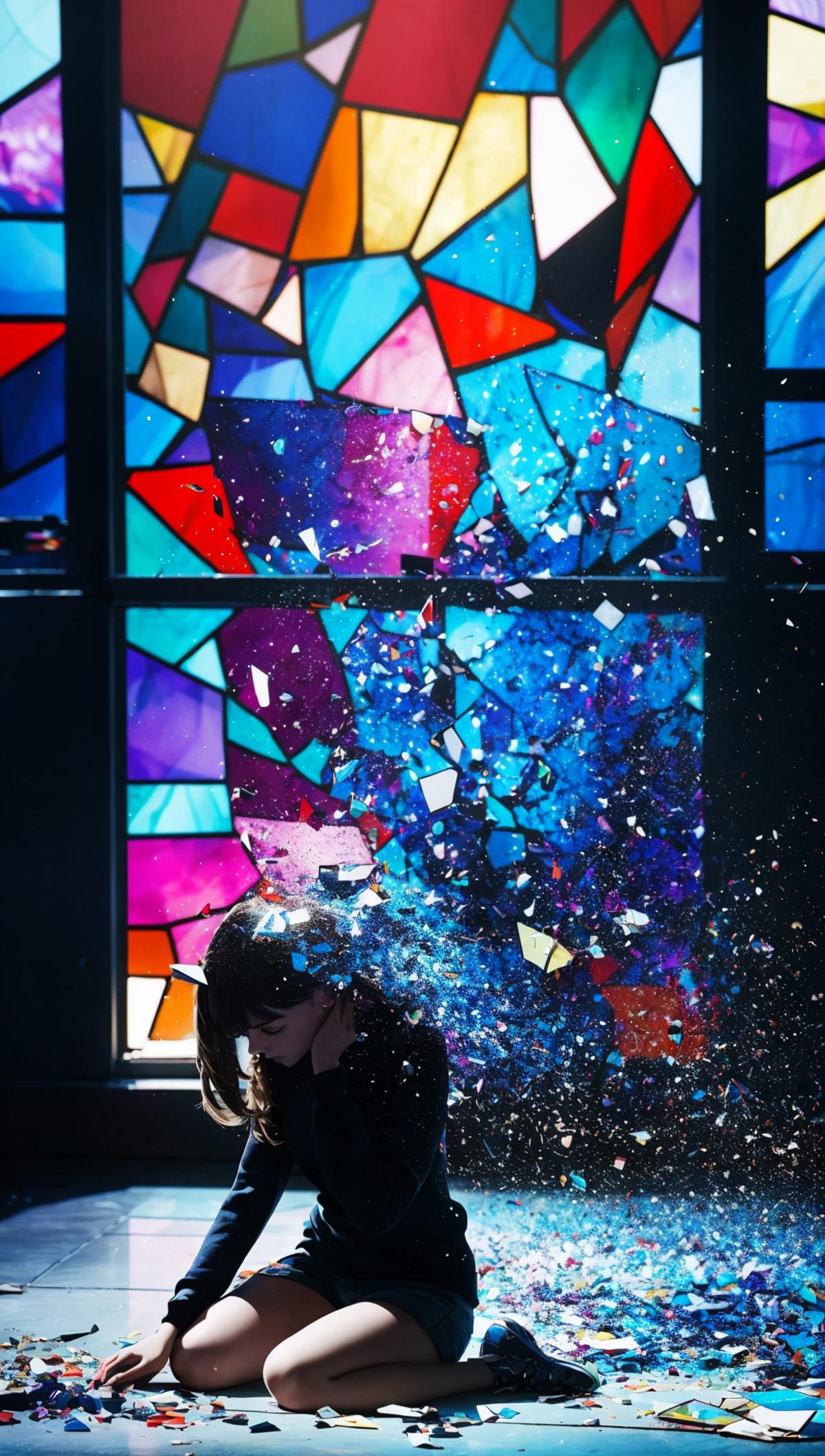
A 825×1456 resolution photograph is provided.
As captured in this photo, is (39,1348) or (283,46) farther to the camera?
(283,46)

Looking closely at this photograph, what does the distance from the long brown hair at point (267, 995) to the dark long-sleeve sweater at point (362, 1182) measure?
1.1 inches

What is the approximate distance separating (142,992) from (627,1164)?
1.30 m

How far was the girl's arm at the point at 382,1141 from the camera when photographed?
2.02 metres

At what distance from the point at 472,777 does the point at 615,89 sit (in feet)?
5.78

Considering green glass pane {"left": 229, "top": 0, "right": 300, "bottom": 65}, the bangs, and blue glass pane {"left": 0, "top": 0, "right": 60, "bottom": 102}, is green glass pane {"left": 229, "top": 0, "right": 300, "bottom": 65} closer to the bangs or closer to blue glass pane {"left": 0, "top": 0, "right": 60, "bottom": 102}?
blue glass pane {"left": 0, "top": 0, "right": 60, "bottom": 102}

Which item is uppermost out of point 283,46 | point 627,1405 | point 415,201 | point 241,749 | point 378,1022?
point 283,46

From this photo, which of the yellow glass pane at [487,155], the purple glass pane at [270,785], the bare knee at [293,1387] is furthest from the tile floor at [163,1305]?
the yellow glass pane at [487,155]

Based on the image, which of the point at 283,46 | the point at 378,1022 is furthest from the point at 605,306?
the point at 378,1022

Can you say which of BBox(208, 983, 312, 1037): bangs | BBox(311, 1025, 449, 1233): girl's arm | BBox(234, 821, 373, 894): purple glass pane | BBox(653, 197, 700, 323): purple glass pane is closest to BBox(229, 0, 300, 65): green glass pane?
BBox(653, 197, 700, 323): purple glass pane

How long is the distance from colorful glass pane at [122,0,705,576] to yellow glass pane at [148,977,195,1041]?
109 centimetres

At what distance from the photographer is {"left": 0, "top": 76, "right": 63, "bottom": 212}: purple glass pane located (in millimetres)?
3658

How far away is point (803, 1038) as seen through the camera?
11.3 feet

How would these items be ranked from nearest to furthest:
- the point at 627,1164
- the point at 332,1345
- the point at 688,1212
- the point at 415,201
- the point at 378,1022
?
the point at 332,1345 < the point at 378,1022 < the point at 688,1212 < the point at 627,1164 < the point at 415,201

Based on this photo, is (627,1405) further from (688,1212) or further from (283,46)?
(283,46)
